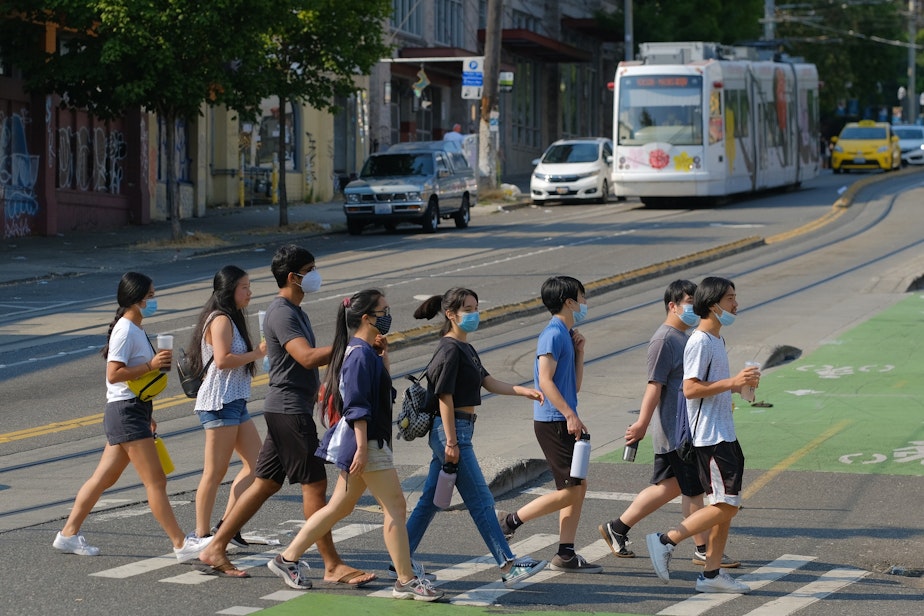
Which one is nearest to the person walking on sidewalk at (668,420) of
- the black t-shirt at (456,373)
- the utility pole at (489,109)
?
the black t-shirt at (456,373)

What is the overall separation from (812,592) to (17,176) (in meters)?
24.0

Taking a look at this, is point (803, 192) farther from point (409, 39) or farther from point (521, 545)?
point (521, 545)

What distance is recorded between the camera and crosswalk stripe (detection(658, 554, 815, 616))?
7758 mm

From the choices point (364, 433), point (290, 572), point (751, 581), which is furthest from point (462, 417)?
point (751, 581)

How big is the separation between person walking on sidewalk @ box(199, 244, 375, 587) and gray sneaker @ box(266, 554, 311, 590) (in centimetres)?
19

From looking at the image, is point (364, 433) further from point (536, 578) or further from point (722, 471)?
point (722, 471)

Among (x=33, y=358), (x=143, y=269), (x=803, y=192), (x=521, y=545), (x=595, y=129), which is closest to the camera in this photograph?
(x=521, y=545)

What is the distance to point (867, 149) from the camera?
52.0 m

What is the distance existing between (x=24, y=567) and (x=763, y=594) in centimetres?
396

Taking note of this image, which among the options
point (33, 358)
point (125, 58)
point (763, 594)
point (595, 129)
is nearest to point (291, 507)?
point (763, 594)

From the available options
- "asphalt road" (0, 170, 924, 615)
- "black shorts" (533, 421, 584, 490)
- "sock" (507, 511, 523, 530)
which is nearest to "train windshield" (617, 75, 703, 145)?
"asphalt road" (0, 170, 924, 615)

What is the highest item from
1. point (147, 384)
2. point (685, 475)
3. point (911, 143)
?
point (911, 143)

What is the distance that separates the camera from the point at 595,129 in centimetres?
7112

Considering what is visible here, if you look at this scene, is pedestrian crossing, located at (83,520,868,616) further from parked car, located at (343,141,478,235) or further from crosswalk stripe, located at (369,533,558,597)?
parked car, located at (343,141,478,235)
